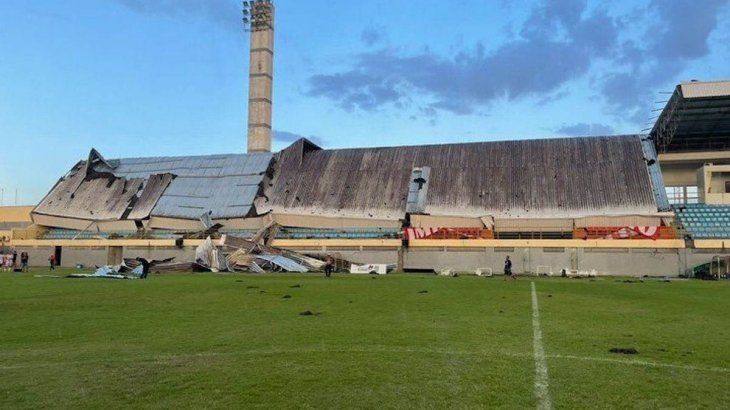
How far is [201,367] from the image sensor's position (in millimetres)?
8711

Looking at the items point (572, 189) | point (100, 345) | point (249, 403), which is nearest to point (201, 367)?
point (249, 403)

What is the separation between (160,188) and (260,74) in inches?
1558

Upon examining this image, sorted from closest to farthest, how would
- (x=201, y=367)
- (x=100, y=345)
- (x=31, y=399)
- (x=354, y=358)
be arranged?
(x=31, y=399) < (x=201, y=367) < (x=354, y=358) < (x=100, y=345)

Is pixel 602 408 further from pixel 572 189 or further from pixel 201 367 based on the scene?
pixel 572 189

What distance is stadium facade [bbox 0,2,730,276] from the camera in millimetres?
49312

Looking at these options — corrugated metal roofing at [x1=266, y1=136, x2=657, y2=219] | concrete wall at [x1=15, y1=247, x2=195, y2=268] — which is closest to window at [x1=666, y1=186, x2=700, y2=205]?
corrugated metal roofing at [x1=266, y1=136, x2=657, y2=219]

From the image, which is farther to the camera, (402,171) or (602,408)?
(402,171)

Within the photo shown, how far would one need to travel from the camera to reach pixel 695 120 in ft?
183

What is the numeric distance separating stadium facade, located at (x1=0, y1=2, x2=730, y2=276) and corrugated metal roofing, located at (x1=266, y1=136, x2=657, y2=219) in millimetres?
161

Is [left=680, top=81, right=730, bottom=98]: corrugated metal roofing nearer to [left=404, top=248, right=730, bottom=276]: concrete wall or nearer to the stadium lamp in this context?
[left=404, top=248, right=730, bottom=276]: concrete wall

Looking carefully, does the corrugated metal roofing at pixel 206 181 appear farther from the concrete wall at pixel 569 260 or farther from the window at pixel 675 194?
the window at pixel 675 194

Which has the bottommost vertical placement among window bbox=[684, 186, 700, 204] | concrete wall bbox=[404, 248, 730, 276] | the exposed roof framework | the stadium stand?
concrete wall bbox=[404, 248, 730, 276]

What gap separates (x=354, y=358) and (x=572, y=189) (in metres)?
51.6

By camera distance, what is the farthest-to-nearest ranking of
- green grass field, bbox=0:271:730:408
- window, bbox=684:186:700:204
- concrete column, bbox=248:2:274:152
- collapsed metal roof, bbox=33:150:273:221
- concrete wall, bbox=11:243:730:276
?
1. concrete column, bbox=248:2:274:152
2. collapsed metal roof, bbox=33:150:273:221
3. window, bbox=684:186:700:204
4. concrete wall, bbox=11:243:730:276
5. green grass field, bbox=0:271:730:408
